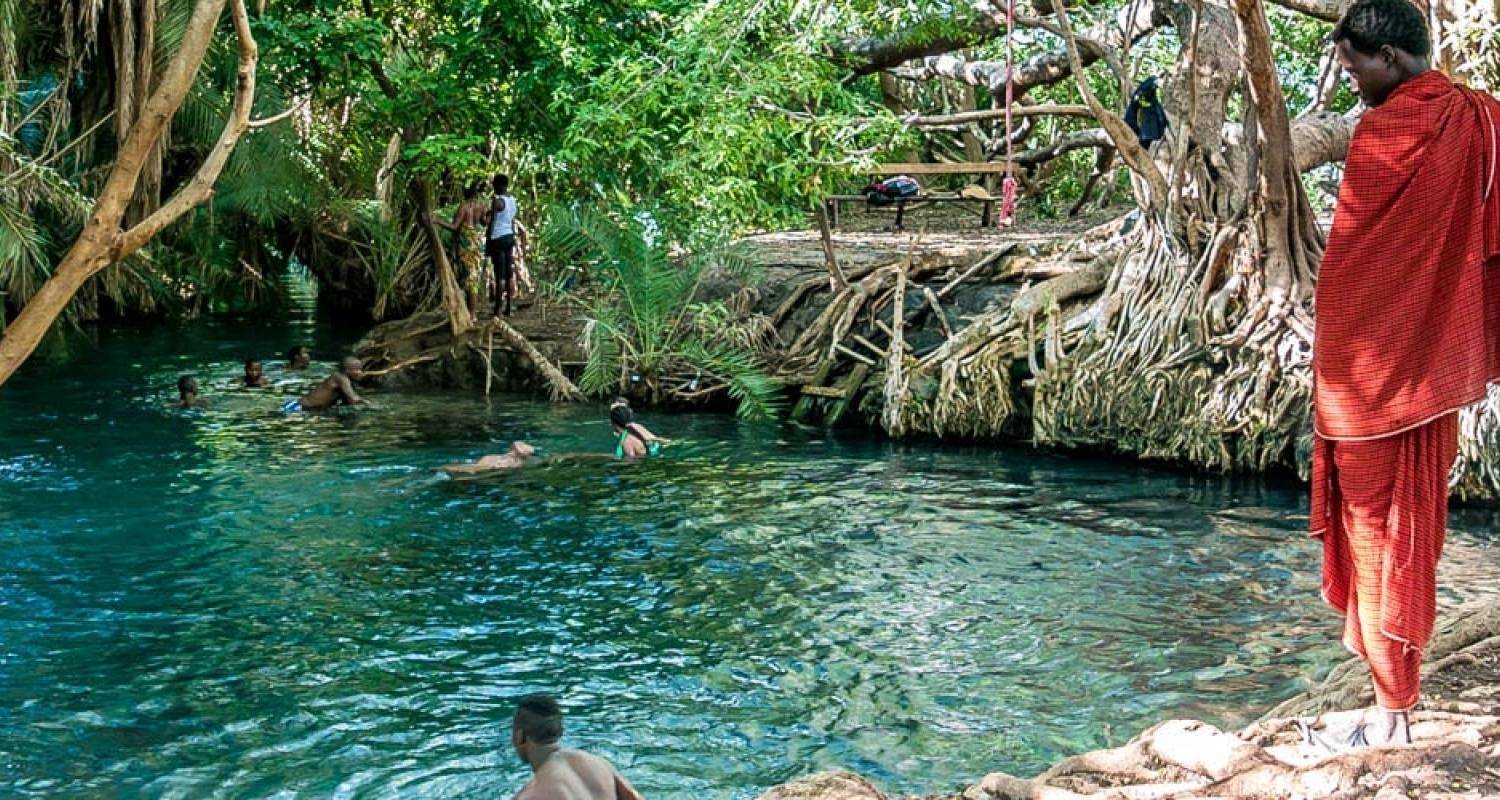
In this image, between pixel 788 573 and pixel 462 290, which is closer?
pixel 788 573

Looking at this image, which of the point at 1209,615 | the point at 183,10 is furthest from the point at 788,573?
the point at 183,10

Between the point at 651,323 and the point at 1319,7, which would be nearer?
the point at 1319,7

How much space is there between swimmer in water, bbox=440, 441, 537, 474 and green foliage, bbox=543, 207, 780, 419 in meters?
3.42

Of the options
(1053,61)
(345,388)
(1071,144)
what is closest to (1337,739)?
(1053,61)

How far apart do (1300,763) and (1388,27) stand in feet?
7.66

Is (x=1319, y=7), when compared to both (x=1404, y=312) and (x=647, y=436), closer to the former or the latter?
(x=647, y=436)

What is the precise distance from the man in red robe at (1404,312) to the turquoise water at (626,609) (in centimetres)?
275

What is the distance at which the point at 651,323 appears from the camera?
718 inches

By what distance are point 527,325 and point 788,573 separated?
10.6 meters

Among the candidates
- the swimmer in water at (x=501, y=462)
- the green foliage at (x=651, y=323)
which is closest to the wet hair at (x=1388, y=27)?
the swimmer in water at (x=501, y=462)

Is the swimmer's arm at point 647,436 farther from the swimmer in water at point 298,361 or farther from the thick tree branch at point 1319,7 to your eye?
the swimmer in water at point 298,361

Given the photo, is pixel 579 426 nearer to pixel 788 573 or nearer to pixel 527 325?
pixel 527 325

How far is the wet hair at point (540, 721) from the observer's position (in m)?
5.37

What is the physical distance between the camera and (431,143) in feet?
57.1
